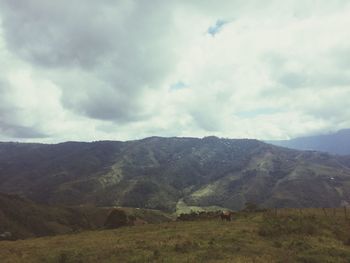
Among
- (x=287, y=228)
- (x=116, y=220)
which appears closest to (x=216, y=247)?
(x=287, y=228)

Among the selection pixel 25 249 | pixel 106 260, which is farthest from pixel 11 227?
pixel 106 260

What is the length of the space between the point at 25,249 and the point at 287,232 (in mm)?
25875

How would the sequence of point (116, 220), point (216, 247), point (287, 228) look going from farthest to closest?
point (116, 220), point (287, 228), point (216, 247)

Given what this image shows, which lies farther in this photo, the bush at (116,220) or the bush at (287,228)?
the bush at (116,220)

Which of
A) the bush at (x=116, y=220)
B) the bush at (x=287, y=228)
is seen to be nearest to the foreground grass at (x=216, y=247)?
the bush at (x=287, y=228)

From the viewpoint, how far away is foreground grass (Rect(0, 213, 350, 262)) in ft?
93.0

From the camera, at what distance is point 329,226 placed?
43531mm

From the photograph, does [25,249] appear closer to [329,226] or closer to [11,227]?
[329,226]

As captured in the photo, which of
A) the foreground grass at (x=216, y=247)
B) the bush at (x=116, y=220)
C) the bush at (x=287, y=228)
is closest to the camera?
the foreground grass at (x=216, y=247)

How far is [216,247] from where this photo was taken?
31656 millimetres

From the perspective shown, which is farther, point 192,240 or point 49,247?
point 49,247

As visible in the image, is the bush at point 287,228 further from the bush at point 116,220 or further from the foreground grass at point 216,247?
the bush at point 116,220

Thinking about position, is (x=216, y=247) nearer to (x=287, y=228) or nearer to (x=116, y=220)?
(x=287, y=228)

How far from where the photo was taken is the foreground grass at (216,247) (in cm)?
2833
